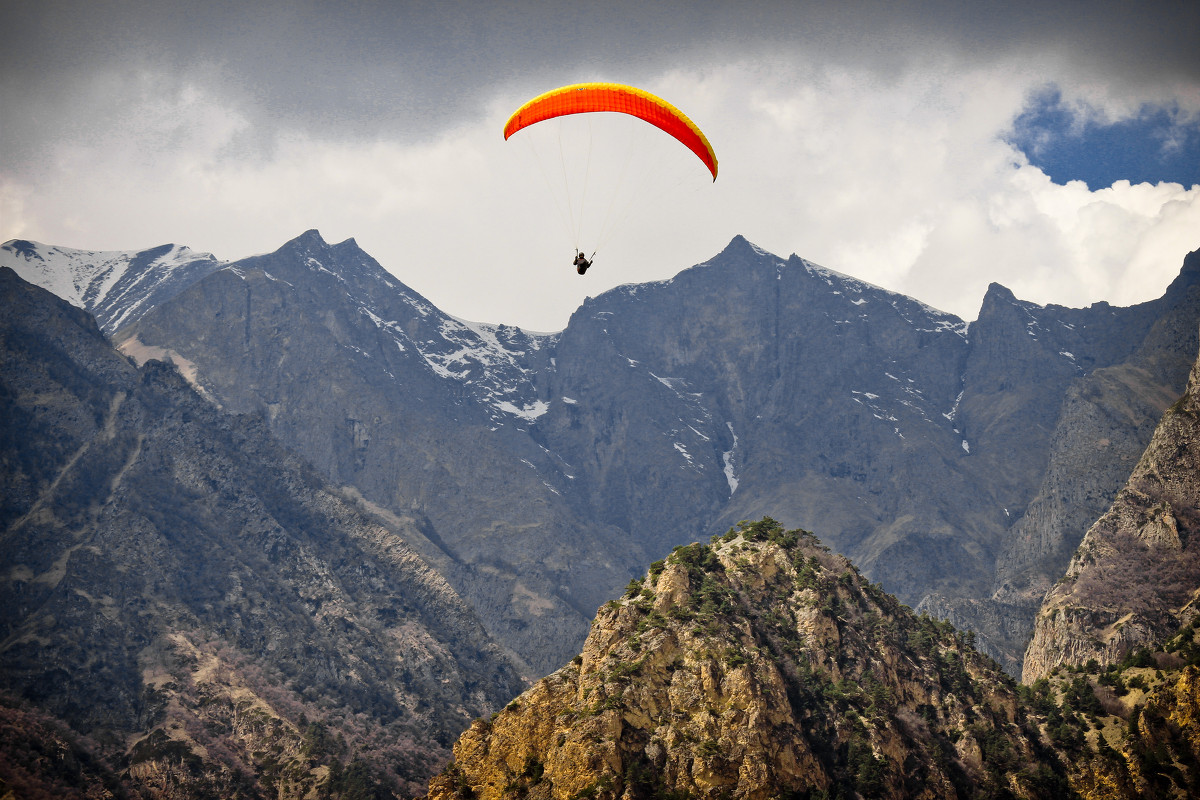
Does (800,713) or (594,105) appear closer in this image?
(594,105)

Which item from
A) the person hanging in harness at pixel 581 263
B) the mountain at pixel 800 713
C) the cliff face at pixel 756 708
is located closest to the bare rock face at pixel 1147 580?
the mountain at pixel 800 713

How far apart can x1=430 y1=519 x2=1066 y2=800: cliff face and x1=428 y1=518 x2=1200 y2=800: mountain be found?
0.59 ft

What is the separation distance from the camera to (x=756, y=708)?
112 metres

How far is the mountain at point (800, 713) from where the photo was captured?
108875 mm

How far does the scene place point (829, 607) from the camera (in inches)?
5172

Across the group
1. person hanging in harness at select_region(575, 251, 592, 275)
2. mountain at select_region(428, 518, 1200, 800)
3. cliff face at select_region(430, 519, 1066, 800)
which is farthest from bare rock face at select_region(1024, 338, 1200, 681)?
person hanging in harness at select_region(575, 251, 592, 275)

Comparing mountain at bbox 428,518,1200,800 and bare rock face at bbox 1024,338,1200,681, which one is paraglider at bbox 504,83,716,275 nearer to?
mountain at bbox 428,518,1200,800

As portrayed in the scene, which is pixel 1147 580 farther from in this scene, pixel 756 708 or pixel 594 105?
pixel 594 105

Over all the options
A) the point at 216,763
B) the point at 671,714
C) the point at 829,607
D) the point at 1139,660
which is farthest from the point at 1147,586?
the point at 216,763

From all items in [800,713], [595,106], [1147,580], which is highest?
[595,106]

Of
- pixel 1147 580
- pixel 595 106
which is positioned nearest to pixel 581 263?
pixel 595 106

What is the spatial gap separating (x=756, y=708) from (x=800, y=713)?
8.25 metres

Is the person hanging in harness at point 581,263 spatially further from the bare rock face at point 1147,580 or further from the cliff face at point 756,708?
the bare rock face at point 1147,580

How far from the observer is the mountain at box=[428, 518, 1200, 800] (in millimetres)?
108875
